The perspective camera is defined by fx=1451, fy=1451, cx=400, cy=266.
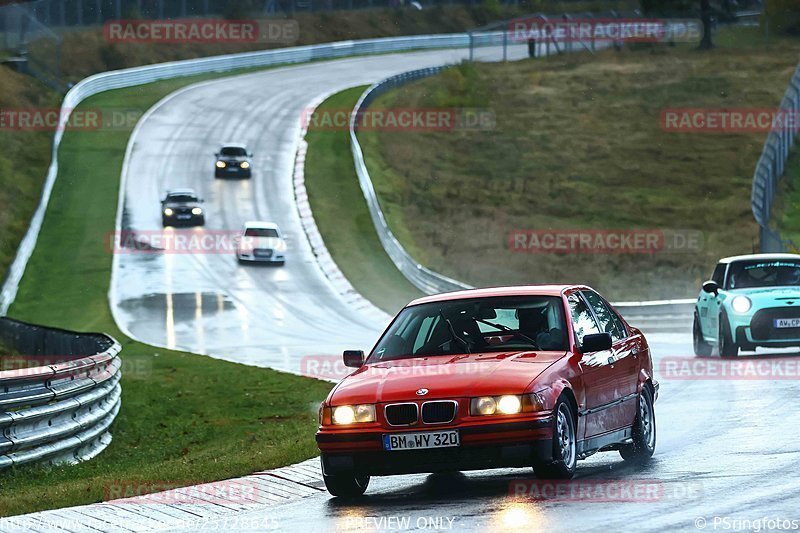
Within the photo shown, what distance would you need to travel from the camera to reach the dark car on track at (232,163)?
5581 cm

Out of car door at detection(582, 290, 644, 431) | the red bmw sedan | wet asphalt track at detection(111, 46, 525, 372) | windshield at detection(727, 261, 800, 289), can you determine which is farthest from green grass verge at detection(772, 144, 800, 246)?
the red bmw sedan

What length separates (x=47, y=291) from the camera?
39750 millimetres

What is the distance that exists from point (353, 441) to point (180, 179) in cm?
4607

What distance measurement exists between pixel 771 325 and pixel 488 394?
11.7m

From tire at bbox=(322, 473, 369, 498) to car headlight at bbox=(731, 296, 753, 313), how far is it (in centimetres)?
1132

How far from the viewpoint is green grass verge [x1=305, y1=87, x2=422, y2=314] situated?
41125 mm

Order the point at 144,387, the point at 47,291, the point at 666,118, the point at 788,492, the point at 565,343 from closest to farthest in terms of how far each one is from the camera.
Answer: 1. the point at 788,492
2. the point at 565,343
3. the point at 144,387
4. the point at 47,291
5. the point at 666,118

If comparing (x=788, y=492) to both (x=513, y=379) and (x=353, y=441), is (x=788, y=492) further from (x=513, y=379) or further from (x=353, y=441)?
(x=353, y=441)

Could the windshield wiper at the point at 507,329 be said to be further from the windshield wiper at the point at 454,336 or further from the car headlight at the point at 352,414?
the car headlight at the point at 352,414

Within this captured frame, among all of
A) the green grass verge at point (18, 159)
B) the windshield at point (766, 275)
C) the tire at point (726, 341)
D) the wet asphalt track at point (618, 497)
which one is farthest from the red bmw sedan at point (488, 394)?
Result: the green grass verge at point (18, 159)

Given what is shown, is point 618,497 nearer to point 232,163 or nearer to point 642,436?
point 642,436

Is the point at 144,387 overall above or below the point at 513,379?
below

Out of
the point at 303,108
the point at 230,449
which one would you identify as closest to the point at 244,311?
the point at 230,449

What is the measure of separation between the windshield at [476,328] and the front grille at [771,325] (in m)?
10.1
